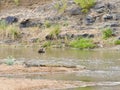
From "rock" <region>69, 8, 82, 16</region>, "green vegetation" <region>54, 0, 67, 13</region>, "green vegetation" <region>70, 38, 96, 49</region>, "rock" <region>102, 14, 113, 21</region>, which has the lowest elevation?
"green vegetation" <region>70, 38, 96, 49</region>

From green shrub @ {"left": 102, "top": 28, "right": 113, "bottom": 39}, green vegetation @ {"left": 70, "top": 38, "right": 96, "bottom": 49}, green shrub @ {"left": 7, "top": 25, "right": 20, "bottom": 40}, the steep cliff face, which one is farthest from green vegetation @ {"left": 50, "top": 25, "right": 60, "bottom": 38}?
the steep cliff face

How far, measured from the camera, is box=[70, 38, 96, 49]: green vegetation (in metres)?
45.8

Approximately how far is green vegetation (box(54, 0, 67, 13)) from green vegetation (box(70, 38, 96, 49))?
10427 millimetres

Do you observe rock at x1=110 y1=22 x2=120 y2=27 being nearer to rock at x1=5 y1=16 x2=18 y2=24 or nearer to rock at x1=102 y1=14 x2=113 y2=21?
rock at x1=102 y1=14 x2=113 y2=21

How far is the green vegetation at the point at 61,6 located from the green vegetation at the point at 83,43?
34.2 feet

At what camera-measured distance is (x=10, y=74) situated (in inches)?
984

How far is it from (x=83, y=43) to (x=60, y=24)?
327 inches

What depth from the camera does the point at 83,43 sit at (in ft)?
154

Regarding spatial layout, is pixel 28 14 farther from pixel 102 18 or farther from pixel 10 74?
pixel 10 74

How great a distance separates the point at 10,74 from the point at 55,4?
3588cm

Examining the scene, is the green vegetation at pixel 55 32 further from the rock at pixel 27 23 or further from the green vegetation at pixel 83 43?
the rock at pixel 27 23

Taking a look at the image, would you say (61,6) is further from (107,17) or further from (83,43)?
(83,43)

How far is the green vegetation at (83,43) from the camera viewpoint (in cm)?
4584

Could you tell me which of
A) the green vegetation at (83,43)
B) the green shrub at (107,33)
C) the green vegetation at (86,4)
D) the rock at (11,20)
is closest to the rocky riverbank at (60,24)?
the rock at (11,20)
